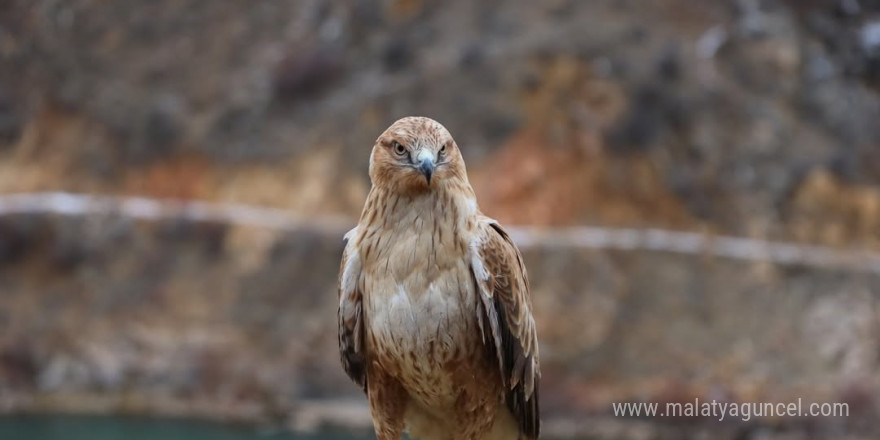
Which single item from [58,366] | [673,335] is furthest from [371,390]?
[58,366]

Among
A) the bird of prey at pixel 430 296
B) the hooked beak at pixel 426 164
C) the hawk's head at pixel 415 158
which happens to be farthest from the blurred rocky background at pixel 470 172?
the hooked beak at pixel 426 164

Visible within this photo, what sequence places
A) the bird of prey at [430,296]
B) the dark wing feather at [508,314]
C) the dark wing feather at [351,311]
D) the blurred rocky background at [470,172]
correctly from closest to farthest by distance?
the bird of prey at [430,296]
the dark wing feather at [508,314]
the dark wing feather at [351,311]
the blurred rocky background at [470,172]

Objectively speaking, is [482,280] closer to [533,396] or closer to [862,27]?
[533,396]

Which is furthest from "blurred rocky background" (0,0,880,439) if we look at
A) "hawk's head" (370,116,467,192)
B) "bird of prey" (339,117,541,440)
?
"hawk's head" (370,116,467,192)

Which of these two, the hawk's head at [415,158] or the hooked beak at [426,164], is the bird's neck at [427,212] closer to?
Answer: the hawk's head at [415,158]

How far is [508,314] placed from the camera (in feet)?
20.9

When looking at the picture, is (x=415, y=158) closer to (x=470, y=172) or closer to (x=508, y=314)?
(x=508, y=314)

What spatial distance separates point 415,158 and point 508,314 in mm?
1052

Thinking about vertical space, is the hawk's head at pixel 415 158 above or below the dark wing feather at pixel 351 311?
above

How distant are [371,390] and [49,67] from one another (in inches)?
1212

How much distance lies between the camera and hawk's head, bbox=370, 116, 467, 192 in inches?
233

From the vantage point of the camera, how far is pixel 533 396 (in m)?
6.84

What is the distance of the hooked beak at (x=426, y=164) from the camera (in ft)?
19.3

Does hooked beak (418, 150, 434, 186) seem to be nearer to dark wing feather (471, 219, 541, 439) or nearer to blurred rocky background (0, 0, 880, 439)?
dark wing feather (471, 219, 541, 439)
